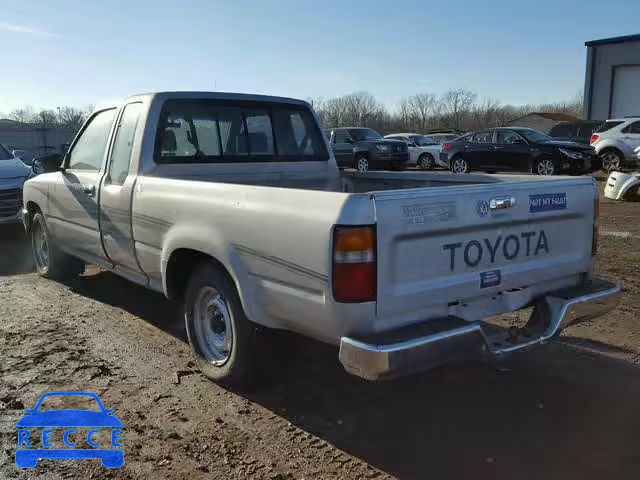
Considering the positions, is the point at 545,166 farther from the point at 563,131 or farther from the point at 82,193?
the point at 82,193

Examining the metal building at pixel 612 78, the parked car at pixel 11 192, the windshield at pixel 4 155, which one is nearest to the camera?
the parked car at pixel 11 192

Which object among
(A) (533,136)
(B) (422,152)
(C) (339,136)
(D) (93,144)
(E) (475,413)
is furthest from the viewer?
(B) (422,152)

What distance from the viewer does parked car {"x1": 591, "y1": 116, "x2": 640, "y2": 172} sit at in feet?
63.5

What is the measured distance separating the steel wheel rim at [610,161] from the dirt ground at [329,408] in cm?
1576

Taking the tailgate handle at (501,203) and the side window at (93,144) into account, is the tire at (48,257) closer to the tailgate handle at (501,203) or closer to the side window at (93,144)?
the side window at (93,144)

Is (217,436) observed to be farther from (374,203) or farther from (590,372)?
(590,372)

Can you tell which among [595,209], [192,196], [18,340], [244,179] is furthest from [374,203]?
[18,340]

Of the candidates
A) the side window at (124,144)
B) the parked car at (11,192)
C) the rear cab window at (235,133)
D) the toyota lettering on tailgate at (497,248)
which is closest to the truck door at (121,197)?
the side window at (124,144)

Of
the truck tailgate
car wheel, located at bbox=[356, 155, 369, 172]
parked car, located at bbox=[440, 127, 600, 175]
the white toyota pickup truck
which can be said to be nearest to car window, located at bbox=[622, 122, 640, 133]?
parked car, located at bbox=[440, 127, 600, 175]

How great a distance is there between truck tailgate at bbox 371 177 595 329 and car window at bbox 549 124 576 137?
23.7 meters

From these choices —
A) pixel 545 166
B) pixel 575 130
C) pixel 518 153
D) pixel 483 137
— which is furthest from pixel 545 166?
pixel 575 130

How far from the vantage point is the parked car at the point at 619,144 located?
63.5ft

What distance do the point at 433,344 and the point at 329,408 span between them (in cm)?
117

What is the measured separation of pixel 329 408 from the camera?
390 cm
